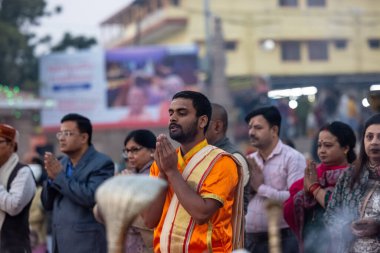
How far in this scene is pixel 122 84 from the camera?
38562 mm

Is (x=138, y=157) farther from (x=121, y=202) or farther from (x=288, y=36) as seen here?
(x=288, y=36)

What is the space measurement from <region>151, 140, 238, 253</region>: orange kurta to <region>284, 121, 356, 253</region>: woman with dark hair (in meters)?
1.52

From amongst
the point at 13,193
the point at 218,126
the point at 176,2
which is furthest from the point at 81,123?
the point at 176,2

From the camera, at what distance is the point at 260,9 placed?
47344mm

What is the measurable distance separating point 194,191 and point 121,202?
61.7 inches

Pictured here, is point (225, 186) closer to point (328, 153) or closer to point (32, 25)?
point (328, 153)

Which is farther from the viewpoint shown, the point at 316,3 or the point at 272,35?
the point at 272,35

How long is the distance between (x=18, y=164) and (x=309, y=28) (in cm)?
4149

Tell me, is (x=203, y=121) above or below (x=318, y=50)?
below

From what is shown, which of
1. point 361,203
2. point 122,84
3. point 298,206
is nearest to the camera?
point 361,203

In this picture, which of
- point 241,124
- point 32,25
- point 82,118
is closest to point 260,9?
point 241,124

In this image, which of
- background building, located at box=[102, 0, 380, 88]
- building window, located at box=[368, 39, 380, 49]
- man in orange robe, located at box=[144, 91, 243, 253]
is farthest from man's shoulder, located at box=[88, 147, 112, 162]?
building window, located at box=[368, 39, 380, 49]

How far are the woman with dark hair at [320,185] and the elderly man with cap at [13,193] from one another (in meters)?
1.95

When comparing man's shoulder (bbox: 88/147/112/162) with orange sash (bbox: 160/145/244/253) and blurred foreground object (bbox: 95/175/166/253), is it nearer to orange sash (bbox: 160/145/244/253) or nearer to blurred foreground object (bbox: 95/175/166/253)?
orange sash (bbox: 160/145/244/253)
